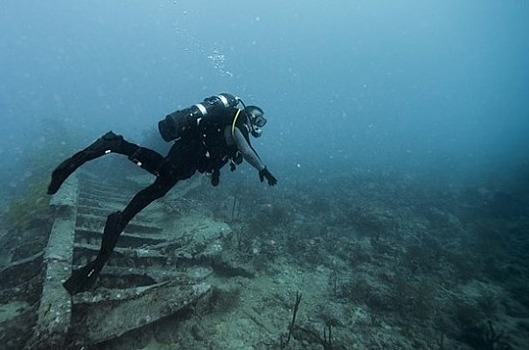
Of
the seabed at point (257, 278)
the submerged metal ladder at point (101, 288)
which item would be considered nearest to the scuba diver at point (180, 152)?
the submerged metal ladder at point (101, 288)

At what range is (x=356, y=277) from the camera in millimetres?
8211

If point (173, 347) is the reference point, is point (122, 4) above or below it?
above

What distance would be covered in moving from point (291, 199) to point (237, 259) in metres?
7.01

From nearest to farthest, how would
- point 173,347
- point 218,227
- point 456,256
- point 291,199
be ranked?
point 173,347
point 218,227
point 456,256
point 291,199

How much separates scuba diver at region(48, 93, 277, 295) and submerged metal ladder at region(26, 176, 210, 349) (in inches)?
13.1

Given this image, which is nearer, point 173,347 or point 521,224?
point 173,347

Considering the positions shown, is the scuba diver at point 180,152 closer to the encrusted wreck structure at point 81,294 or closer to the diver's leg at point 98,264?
the diver's leg at point 98,264

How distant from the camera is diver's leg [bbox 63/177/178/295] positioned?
4.36 metres

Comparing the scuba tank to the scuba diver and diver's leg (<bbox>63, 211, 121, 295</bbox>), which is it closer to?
the scuba diver

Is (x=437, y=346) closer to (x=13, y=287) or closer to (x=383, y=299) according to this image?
(x=383, y=299)

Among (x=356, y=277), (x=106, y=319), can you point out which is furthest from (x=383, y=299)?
(x=106, y=319)

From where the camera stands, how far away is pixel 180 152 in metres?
4.70

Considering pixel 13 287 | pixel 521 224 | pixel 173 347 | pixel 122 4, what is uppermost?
pixel 122 4

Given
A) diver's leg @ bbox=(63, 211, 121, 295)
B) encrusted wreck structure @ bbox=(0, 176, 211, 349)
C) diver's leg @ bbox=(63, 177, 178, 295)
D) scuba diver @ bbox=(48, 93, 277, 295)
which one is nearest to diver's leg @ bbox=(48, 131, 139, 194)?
scuba diver @ bbox=(48, 93, 277, 295)
